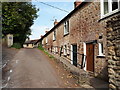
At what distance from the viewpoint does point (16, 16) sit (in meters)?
22.8

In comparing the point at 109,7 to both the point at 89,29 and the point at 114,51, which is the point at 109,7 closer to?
the point at 89,29

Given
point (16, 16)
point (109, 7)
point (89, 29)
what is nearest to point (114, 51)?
point (109, 7)

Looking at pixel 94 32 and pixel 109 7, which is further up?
pixel 109 7

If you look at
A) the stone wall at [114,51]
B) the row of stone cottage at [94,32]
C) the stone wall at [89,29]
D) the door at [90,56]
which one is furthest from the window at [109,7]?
the stone wall at [114,51]

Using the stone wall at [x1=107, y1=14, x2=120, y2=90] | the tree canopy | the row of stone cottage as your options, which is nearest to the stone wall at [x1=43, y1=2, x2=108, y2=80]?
the row of stone cottage

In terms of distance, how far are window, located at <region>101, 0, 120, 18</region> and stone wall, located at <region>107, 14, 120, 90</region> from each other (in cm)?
289

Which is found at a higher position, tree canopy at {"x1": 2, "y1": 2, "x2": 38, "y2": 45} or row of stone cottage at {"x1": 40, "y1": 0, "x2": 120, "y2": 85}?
tree canopy at {"x1": 2, "y1": 2, "x2": 38, "y2": 45}

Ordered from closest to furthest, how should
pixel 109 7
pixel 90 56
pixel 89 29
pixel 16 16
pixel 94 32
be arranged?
1. pixel 109 7
2. pixel 94 32
3. pixel 90 56
4. pixel 89 29
5. pixel 16 16

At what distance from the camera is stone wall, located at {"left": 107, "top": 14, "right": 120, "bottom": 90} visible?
4.62 metres

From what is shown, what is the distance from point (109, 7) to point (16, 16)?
18113mm

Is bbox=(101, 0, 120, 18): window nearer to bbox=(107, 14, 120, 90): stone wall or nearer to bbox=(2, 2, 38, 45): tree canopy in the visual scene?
bbox=(107, 14, 120, 90): stone wall

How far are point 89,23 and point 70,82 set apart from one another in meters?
4.66

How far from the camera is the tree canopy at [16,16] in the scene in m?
22.9

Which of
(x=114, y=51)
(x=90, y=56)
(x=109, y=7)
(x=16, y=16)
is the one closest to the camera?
(x=114, y=51)
